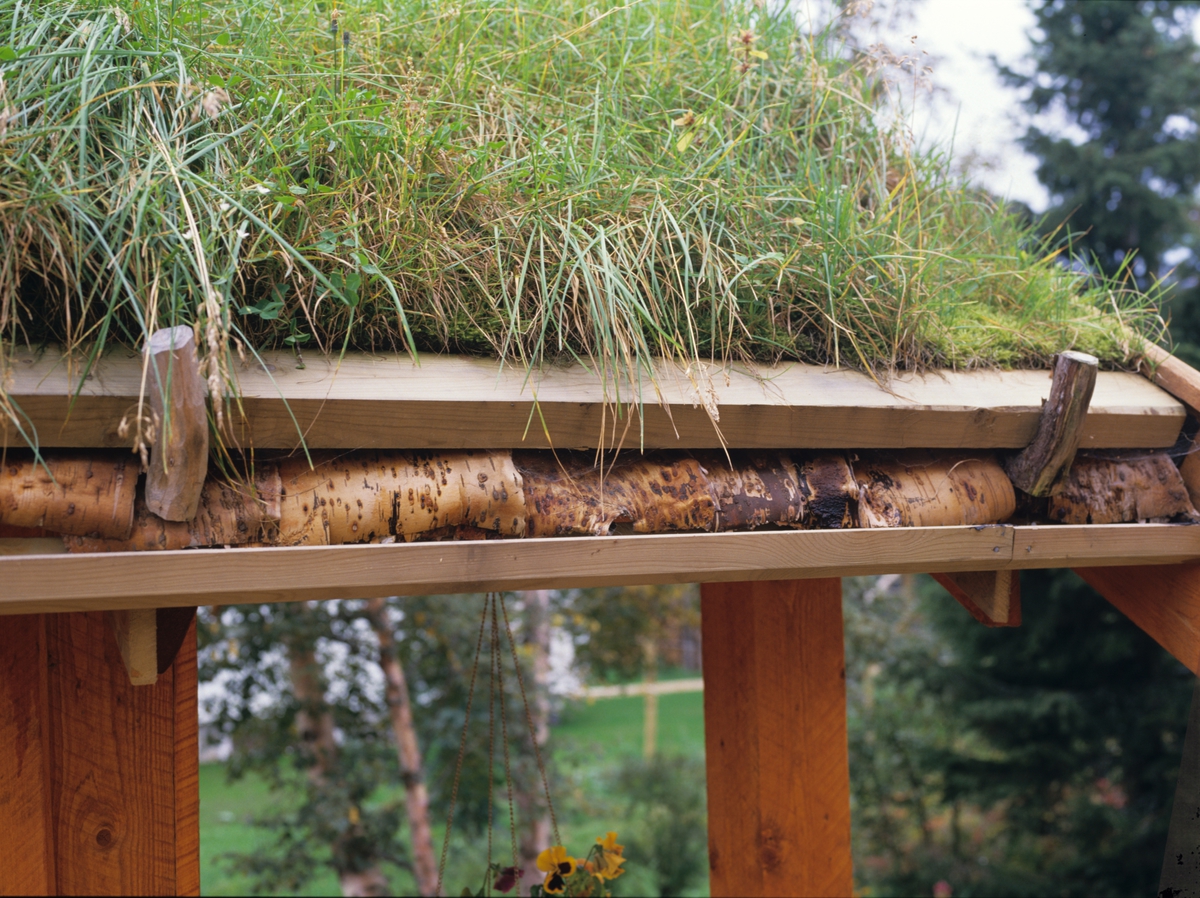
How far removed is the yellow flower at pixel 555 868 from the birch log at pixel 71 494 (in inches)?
54.1

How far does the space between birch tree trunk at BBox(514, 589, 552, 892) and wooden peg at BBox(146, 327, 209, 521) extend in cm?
332

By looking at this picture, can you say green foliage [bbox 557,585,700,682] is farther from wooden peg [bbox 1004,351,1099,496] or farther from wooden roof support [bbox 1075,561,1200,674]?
wooden peg [bbox 1004,351,1099,496]

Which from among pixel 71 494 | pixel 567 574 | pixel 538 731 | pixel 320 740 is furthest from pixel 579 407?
pixel 538 731

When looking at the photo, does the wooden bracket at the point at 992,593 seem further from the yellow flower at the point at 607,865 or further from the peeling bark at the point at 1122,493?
the yellow flower at the point at 607,865

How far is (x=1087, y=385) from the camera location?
1290mm

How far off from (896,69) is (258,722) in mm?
3668

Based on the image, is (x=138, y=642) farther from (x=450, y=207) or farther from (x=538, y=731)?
(x=538, y=731)

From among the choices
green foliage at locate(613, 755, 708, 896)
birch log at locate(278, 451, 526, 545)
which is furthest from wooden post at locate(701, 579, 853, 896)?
green foliage at locate(613, 755, 708, 896)

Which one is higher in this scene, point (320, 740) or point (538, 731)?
point (320, 740)

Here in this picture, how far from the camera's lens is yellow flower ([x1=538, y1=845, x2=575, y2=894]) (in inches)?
75.0

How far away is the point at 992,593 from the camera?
143cm

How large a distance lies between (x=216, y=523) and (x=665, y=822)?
475cm

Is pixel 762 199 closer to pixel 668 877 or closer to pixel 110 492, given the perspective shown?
pixel 110 492

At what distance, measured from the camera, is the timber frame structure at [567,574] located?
3.09ft
